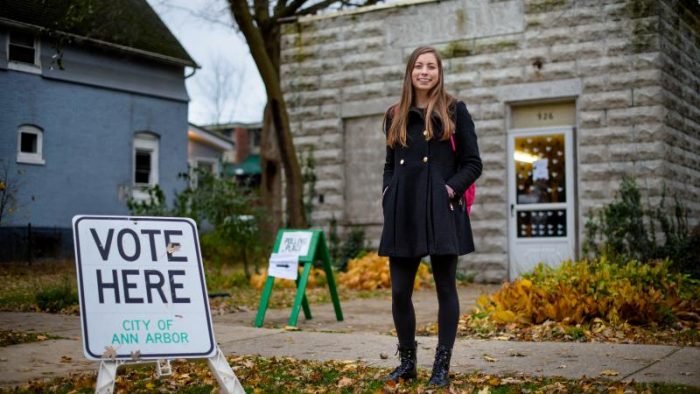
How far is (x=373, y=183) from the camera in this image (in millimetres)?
14242

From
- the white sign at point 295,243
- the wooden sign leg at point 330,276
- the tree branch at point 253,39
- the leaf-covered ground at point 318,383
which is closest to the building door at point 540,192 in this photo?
the tree branch at point 253,39

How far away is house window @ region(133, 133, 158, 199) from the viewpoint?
72.3 feet

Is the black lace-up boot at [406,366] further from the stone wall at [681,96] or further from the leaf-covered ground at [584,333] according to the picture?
the stone wall at [681,96]

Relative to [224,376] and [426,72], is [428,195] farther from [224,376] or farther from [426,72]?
[224,376]

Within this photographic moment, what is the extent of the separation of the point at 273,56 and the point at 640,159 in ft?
37.2

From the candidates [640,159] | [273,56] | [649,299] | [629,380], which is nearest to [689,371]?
[629,380]

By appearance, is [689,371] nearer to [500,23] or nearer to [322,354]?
[322,354]

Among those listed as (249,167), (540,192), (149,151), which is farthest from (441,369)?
(249,167)

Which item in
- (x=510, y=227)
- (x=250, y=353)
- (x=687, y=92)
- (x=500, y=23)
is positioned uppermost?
(x=500, y=23)

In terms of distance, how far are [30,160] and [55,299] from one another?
10.0 metres

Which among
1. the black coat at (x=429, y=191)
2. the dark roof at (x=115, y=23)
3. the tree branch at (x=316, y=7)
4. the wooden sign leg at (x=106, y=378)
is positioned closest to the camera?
the wooden sign leg at (x=106, y=378)

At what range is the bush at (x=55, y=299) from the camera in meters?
9.57

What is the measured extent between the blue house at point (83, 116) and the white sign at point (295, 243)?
948 cm

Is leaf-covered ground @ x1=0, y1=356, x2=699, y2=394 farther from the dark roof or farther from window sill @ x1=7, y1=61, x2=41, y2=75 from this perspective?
window sill @ x1=7, y1=61, x2=41, y2=75
